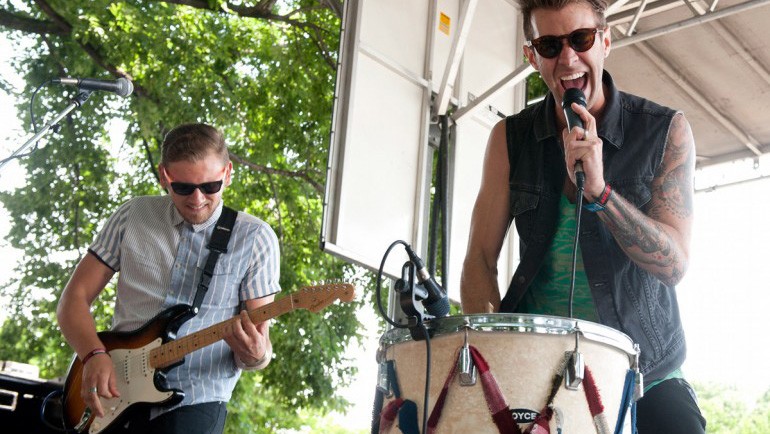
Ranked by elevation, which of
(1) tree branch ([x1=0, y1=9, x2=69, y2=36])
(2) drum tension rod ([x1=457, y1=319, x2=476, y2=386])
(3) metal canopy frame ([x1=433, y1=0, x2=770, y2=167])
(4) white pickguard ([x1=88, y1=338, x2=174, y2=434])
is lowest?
(4) white pickguard ([x1=88, y1=338, x2=174, y2=434])

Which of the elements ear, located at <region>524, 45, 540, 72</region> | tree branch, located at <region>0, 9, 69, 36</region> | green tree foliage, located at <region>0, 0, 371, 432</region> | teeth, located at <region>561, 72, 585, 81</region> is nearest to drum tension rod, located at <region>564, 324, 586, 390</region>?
teeth, located at <region>561, 72, 585, 81</region>

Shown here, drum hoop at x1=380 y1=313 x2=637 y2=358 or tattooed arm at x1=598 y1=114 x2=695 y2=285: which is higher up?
tattooed arm at x1=598 y1=114 x2=695 y2=285

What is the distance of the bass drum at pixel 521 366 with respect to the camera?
2031mm

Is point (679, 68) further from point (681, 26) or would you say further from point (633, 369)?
point (633, 369)

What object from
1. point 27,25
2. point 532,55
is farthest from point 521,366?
point 27,25

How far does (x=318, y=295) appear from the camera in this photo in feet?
13.0

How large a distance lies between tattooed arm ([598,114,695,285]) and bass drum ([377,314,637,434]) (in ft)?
0.86

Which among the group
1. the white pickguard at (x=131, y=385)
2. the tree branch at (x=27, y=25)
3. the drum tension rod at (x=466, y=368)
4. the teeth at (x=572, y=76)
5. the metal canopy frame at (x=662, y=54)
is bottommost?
the white pickguard at (x=131, y=385)

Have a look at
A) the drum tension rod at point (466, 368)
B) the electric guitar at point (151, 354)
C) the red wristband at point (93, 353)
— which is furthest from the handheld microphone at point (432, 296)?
the red wristband at point (93, 353)

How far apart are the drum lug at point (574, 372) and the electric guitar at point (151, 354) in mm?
1843

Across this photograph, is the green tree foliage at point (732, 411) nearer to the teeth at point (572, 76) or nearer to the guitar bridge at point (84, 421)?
the guitar bridge at point (84, 421)

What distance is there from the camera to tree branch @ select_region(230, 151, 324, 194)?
1164 cm

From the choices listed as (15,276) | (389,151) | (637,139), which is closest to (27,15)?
(15,276)

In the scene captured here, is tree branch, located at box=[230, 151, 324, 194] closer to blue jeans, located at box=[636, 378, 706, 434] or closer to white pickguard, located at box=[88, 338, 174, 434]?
white pickguard, located at box=[88, 338, 174, 434]
